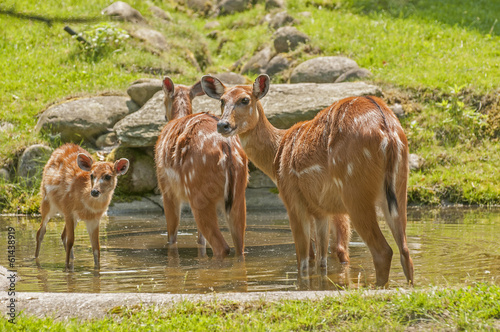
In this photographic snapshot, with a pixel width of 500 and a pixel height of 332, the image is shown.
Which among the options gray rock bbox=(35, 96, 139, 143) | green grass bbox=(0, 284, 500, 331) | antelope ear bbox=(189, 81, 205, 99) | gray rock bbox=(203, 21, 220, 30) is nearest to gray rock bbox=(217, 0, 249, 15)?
gray rock bbox=(203, 21, 220, 30)

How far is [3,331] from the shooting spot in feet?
12.8

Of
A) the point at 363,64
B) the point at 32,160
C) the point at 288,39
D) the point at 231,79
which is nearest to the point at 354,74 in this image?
the point at 363,64

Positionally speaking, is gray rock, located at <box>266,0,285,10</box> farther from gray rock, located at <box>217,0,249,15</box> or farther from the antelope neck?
the antelope neck

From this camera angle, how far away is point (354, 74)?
1418 cm

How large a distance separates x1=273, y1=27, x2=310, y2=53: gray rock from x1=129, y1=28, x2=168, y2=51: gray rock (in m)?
3.19

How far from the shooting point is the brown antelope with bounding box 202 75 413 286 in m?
5.04

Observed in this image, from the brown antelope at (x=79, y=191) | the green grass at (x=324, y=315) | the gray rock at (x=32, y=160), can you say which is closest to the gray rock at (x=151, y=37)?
the gray rock at (x=32, y=160)

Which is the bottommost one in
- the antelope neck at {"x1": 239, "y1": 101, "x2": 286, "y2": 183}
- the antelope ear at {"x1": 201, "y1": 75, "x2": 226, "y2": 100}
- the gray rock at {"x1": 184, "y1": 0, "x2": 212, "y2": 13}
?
the antelope neck at {"x1": 239, "y1": 101, "x2": 286, "y2": 183}

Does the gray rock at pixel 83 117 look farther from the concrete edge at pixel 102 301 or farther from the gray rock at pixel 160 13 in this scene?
the concrete edge at pixel 102 301

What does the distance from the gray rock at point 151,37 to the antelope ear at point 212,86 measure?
418 inches

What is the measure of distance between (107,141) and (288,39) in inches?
245

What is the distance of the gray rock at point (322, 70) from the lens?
14.6 metres

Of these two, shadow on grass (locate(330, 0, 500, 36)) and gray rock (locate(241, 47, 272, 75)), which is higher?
shadow on grass (locate(330, 0, 500, 36))

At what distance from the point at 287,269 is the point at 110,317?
2.61 metres
